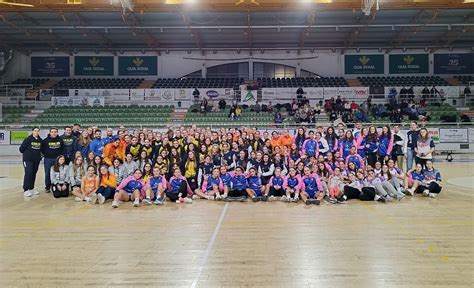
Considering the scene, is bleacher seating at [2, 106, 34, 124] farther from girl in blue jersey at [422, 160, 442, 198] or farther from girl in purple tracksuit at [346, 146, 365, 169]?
girl in blue jersey at [422, 160, 442, 198]

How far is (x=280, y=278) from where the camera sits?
4066 millimetres

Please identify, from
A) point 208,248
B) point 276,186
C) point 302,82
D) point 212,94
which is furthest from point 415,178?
point 302,82

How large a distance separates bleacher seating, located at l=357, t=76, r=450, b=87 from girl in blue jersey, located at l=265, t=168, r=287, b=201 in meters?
21.1

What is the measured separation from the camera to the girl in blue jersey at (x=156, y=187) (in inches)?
334

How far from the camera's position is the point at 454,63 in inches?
1178

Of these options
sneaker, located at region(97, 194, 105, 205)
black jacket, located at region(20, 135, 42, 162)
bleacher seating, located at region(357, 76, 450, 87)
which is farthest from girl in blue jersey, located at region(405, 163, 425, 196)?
bleacher seating, located at region(357, 76, 450, 87)

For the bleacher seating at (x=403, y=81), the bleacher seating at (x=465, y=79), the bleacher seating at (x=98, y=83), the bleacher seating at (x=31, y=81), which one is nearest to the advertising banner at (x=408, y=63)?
the bleacher seating at (x=403, y=81)

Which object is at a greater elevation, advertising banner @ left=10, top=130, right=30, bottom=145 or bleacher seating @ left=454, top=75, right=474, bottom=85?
bleacher seating @ left=454, top=75, right=474, bottom=85

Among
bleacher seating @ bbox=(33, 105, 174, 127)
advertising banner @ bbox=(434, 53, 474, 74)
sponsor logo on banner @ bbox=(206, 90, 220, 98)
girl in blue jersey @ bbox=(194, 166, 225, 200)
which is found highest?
advertising banner @ bbox=(434, 53, 474, 74)

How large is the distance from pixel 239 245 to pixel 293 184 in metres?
3.95

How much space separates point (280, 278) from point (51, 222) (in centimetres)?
462

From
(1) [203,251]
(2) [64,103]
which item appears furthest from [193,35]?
(1) [203,251]

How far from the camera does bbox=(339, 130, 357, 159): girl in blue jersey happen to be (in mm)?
10234

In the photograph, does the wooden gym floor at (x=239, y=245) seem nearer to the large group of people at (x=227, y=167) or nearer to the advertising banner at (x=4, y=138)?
the large group of people at (x=227, y=167)
